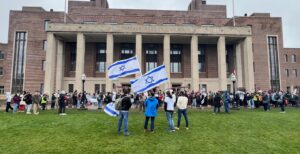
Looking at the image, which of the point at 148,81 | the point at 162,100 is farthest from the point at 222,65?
the point at 148,81

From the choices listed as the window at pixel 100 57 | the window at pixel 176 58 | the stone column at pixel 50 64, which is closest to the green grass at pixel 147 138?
the stone column at pixel 50 64

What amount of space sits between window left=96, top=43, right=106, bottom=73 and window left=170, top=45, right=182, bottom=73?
12722mm

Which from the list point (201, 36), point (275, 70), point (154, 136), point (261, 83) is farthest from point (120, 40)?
point (154, 136)

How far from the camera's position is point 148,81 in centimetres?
1138

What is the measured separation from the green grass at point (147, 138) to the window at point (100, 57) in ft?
100

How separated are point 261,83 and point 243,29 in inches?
486

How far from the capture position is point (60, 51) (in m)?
40.3

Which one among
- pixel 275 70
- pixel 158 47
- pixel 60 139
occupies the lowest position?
pixel 60 139

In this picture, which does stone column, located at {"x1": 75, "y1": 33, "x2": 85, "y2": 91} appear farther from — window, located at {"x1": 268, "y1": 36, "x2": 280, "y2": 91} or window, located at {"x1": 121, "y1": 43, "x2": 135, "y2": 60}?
window, located at {"x1": 268, "y1": 36, "x2": 280, "y2": 91}

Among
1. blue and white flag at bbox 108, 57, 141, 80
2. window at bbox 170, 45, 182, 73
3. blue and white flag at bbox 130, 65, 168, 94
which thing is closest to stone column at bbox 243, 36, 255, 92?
window at bbox 170, 45, 182, 73

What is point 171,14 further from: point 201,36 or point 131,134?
point 131,134

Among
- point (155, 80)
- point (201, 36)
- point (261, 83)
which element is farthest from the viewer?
point (261, 83)

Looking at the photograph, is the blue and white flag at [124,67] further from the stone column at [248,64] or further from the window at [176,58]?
the window at [176,58]

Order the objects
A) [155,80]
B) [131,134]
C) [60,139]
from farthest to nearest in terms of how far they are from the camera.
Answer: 1. [155,80]
2. [131,134]
3. [60,139]
